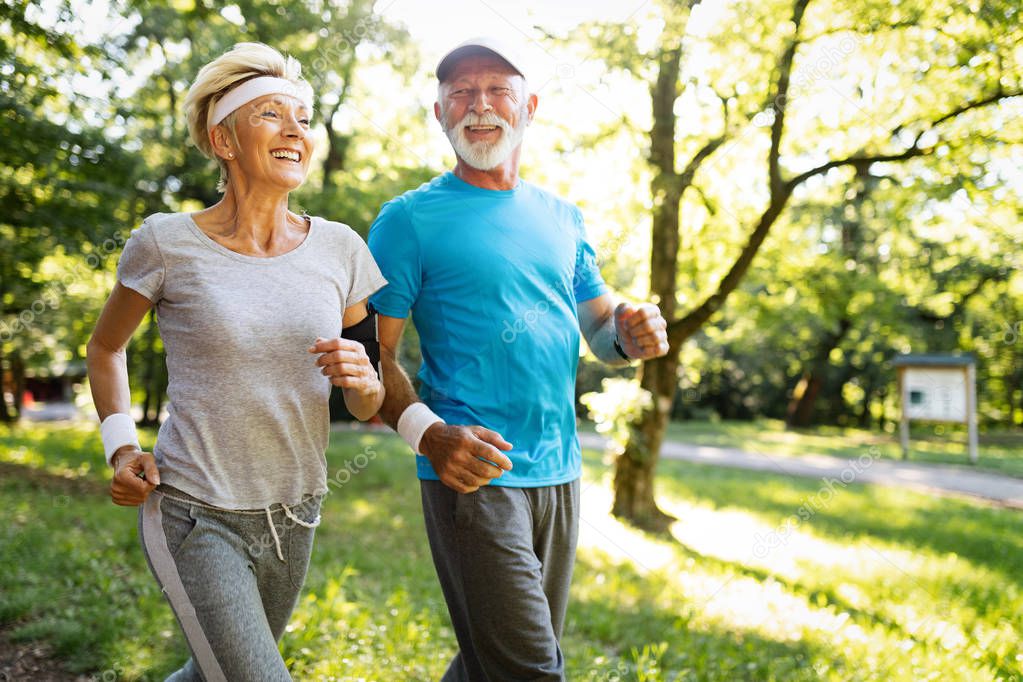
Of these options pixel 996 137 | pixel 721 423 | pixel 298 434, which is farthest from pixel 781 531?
pixel 721 423

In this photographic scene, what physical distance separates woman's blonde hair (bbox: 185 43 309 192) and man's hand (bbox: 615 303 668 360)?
4.12 feet

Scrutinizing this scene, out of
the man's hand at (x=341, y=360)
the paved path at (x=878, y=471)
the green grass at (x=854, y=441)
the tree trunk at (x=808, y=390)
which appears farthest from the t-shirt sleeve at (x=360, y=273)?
the tree trunk at (x=808, y=390)

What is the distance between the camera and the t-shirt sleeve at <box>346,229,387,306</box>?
258 cm

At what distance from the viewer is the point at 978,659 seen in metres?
5.09

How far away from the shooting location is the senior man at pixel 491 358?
2.56m

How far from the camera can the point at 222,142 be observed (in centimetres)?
247

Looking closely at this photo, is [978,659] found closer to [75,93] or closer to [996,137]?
[996,137]

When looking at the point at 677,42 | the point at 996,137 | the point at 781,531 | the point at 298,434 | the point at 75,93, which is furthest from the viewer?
the point at 781,531

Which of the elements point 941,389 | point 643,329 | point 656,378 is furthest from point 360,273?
point 941,389

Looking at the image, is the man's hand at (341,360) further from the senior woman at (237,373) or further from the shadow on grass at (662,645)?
the shadow on grass at (662,645)

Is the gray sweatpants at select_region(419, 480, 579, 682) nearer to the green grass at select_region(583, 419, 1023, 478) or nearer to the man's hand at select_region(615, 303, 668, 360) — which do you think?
the man's hand at select_region(615, 303, 668, 360)

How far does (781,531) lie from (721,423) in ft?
70.7

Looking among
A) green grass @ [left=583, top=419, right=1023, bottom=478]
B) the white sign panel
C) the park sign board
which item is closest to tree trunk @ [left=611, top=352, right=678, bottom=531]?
the park sign board

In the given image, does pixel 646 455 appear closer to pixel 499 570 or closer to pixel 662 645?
pixel 662 645
